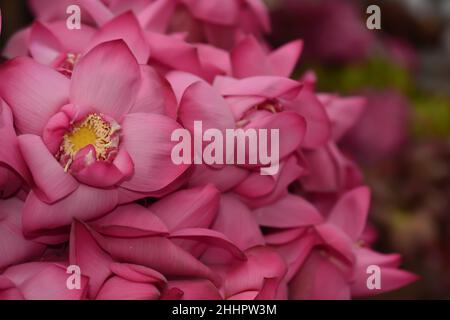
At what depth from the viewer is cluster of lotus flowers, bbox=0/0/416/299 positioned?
1.06ft

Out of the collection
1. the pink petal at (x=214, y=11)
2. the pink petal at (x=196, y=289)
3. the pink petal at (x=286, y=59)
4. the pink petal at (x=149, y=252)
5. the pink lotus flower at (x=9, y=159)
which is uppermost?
the pink petal at (x=214, y=11)

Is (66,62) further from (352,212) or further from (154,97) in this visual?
(352,212)

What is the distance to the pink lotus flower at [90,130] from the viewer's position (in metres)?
0.32

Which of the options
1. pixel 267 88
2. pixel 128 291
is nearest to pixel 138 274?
pixel 128 291

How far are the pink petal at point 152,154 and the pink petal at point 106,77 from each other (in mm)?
17

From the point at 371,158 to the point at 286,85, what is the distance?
756 millimetres

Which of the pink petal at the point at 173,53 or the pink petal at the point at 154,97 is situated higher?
the pink petal at the point at 173,53

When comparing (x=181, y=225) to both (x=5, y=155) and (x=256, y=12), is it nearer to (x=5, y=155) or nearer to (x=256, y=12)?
(x=5, y=155)

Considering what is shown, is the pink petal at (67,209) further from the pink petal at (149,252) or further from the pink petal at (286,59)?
the pink petal at (286,59)

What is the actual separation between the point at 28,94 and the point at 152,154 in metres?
0.06

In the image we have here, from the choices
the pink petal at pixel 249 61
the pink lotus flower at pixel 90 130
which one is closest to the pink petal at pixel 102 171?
the pink lotus flower at pixel 90 130

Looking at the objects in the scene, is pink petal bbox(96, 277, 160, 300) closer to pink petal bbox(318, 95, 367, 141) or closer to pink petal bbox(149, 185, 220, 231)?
pink petal bbox(149, 185, 220, 231)

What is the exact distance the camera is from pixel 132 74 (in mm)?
340

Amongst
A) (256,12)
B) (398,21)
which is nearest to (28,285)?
(256,12)
